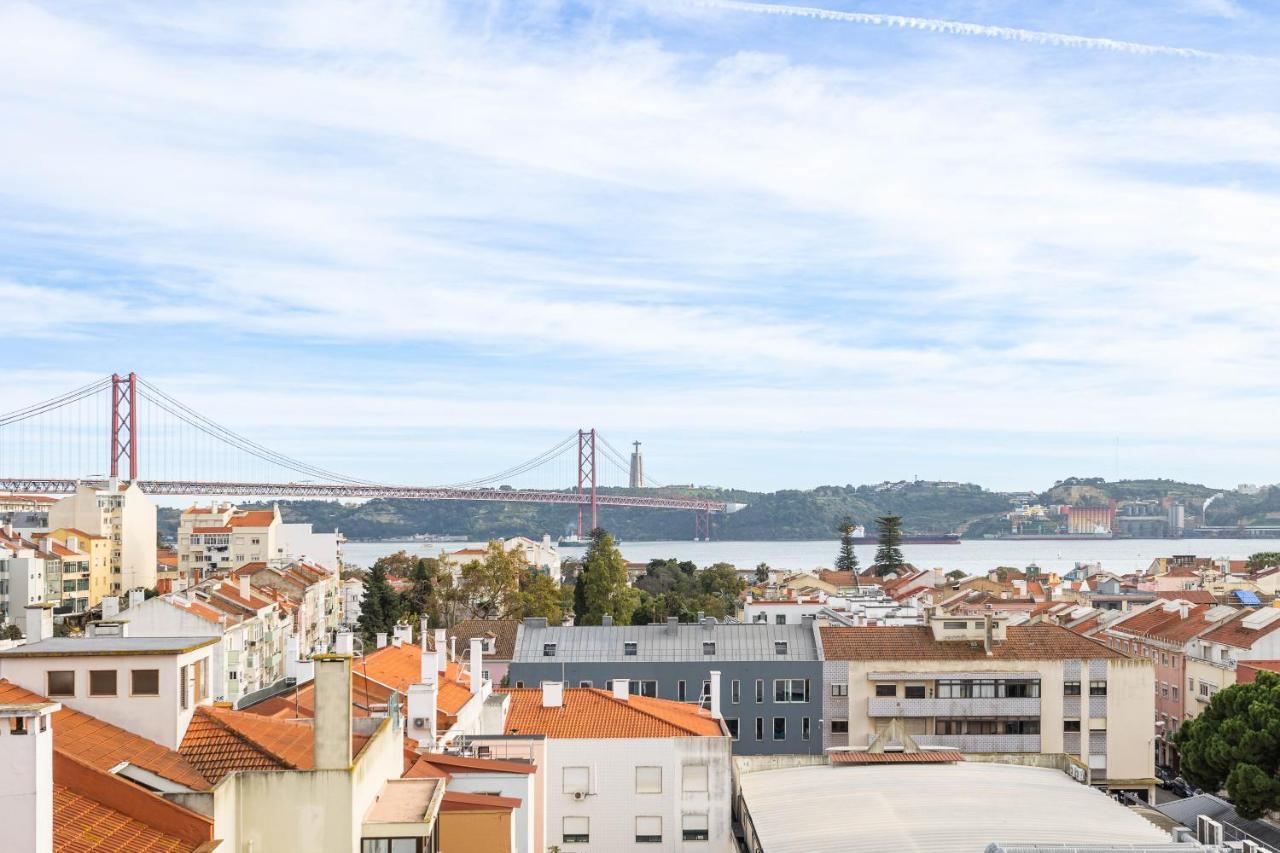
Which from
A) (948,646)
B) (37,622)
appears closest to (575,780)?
(37,622)

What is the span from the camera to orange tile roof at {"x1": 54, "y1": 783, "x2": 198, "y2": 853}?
832 centimetres

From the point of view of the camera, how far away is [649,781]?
2384cm

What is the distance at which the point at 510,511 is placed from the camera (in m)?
198

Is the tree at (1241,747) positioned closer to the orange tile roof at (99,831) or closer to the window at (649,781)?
the window at (649,781)

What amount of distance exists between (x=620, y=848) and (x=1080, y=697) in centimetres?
1954

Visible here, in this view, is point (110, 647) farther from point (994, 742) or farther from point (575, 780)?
point (994, 742)

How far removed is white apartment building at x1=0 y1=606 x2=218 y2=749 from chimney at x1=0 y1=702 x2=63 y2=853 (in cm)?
350

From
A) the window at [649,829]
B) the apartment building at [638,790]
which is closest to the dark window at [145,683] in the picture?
the apartment building at [638,790]

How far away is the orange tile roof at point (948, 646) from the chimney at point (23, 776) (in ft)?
111

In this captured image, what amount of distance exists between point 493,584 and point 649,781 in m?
43.3

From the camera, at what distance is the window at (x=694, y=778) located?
2384cm

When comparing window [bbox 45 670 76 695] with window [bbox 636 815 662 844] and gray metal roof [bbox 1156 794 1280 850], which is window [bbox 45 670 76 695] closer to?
window [bbox 636 815 662 844]

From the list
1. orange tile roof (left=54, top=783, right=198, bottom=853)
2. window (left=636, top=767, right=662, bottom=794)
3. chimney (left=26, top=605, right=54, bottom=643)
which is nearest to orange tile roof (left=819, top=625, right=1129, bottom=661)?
window (left=636, top=767, right=662, bottom=794)

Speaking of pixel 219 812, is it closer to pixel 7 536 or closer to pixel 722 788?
pixel 722 788
